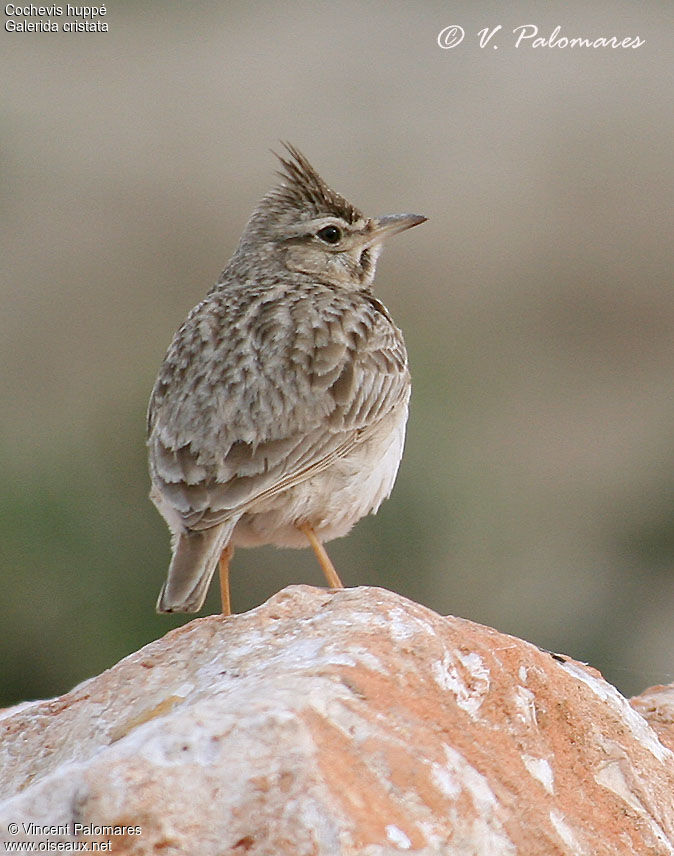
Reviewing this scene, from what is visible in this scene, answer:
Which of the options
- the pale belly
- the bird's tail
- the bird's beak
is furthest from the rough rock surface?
the bird's beak

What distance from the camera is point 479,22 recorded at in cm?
1973

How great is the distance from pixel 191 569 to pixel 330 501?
77 centimetres

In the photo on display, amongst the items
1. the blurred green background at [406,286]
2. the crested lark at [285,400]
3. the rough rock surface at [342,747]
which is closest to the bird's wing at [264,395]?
the crested lark at [285,400]

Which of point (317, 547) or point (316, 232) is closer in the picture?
point (317, 547)

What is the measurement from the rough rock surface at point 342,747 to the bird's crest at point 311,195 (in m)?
2.59

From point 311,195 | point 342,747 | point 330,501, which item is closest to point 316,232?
point 311,195

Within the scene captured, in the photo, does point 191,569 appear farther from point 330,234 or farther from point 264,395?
point 330,234

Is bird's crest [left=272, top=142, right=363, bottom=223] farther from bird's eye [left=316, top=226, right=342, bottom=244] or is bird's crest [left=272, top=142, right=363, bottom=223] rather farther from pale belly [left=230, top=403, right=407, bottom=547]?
pale belly [left=230, top=403, right=407, bottom=547]

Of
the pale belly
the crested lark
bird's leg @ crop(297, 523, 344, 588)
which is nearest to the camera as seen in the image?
the crested lark

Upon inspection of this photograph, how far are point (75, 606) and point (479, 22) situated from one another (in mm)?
12649

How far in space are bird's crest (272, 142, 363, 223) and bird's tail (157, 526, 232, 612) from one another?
1975 mm

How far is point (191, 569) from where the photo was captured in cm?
427

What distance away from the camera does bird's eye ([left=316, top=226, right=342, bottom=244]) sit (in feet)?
19.3

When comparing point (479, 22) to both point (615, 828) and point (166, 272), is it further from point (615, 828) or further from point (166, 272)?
point (615, 828)
